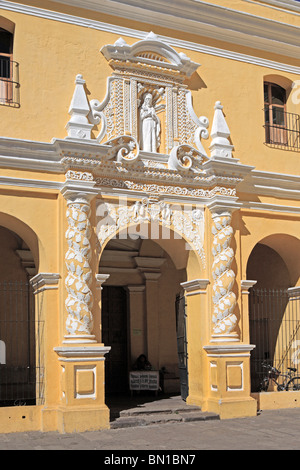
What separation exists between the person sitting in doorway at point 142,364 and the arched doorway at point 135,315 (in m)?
0.20

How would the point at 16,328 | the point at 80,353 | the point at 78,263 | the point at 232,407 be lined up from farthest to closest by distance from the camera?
the point at 16,328
the point at 232,407
the point at 78,263
the point at 80,353

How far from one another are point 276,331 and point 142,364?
Answer: 3.15 metres

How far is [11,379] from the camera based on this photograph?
13.0m

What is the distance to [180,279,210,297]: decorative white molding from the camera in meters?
12.0

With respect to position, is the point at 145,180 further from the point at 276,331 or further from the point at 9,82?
the point at 276,331

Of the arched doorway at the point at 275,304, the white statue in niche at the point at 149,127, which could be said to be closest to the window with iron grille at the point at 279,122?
the arched doorway at the point at 275,304

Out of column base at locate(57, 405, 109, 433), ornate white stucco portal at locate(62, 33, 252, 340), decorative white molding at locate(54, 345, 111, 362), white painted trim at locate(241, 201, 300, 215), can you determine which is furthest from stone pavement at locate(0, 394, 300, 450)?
white painted trim at locate(241, 201, 300, 215)

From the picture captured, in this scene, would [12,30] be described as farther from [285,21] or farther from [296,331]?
[296,331]

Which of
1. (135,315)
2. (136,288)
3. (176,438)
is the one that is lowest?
(176,438)

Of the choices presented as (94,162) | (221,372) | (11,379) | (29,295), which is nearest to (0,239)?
(29,295)

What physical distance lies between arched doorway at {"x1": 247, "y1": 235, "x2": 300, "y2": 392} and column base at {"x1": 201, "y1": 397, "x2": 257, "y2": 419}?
2.05m

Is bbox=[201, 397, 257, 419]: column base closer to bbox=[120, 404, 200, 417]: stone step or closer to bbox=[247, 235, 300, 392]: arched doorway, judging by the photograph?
bbox=[120, 404, 200, 417]: stone step

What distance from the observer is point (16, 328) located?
1313 cm

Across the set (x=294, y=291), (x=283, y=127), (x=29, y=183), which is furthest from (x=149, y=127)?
(x=294, y=291)
